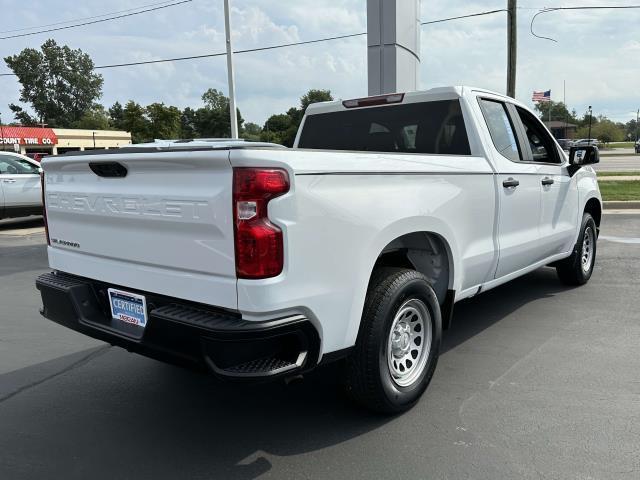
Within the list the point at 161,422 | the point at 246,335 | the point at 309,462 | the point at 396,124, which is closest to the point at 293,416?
the point at 309,462

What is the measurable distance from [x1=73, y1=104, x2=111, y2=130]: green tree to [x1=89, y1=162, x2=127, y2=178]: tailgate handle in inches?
4507

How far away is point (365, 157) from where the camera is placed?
9.78 feet

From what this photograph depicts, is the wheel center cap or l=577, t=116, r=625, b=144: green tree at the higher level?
l=577, t=116, r=625, b=144: green tree

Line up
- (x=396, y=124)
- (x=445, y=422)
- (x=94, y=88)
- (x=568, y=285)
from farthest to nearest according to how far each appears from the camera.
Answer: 1. (x=94, y=88)
2. (x=568, y=285)
3. (x=396, y=124)
4. (x=445, y=422)

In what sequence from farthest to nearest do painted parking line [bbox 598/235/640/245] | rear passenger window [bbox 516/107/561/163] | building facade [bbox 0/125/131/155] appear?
building facade [bbox 0/125/131/155], painted parking line [bbox 598/235/640/245], rear passenger window [bbox 516/107/561/163]

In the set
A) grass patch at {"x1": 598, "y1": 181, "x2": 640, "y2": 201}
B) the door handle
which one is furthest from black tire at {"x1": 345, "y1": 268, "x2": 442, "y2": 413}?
grass patch at {"x1": 598, "y1": 181, "x2": 640, "y2": 201}

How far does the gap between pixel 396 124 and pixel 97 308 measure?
2700mm

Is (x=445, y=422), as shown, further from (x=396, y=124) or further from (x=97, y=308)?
(x=396, y=124)

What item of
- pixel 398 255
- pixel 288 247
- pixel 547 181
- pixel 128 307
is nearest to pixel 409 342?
pixel 398 255

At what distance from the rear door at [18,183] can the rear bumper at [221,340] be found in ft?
35.6

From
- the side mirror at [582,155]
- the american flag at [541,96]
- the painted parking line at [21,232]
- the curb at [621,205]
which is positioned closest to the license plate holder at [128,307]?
the side mirror at [582,155]

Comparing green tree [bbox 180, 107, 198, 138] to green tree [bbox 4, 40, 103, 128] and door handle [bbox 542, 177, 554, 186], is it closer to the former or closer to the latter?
green tree [bbox 4, 40, 103, 128]

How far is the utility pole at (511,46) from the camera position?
17.7m

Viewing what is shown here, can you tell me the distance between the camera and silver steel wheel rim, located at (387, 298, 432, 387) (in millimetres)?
3322
